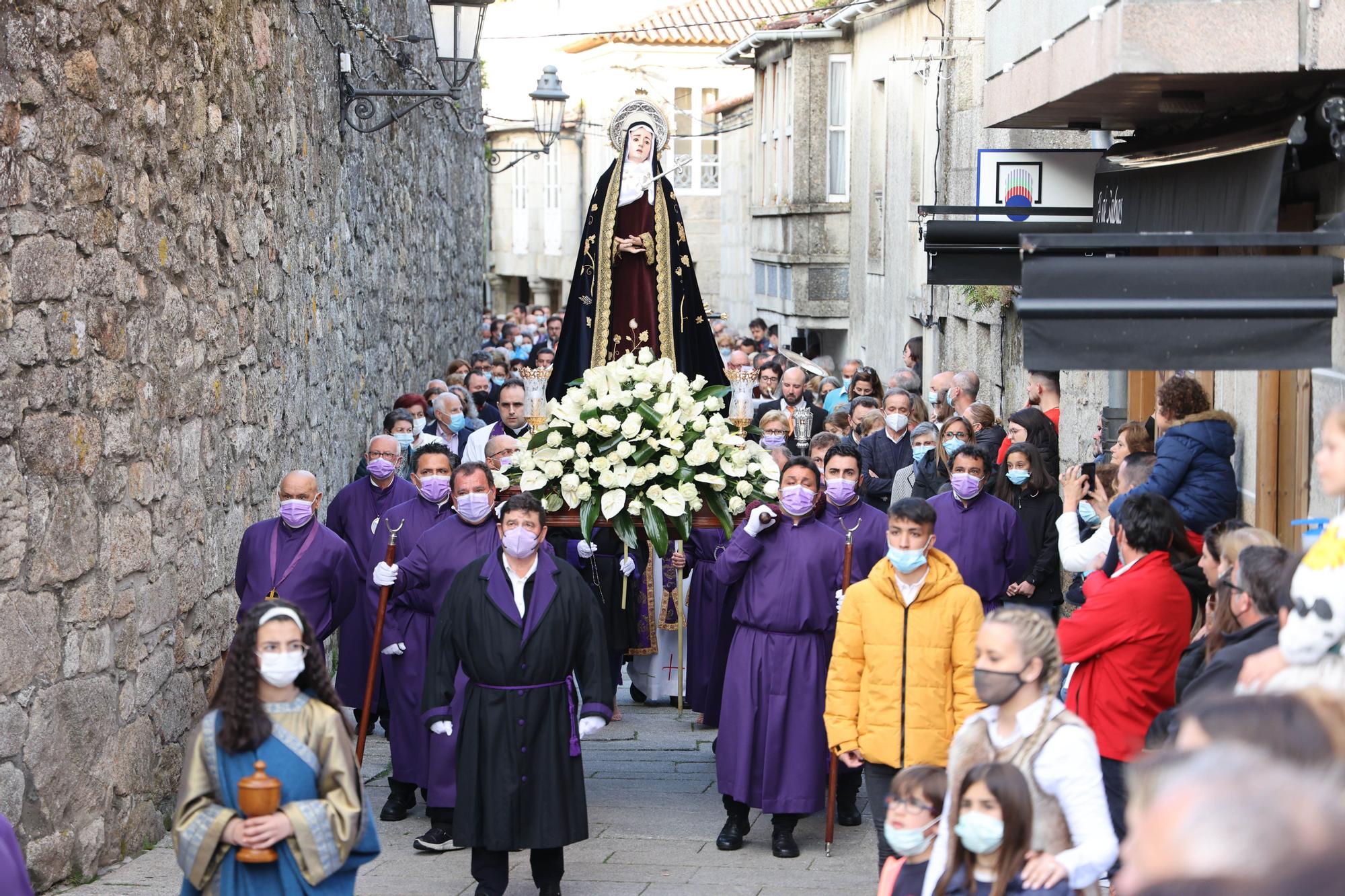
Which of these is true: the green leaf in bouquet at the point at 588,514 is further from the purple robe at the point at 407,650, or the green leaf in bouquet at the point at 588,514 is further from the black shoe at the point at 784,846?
the black shoe at the point at 784,846

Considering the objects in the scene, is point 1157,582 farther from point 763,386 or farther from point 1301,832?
point 763,386

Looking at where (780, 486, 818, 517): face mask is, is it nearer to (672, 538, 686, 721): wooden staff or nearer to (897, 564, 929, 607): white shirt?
(897, 564, 929, 607): white shirt

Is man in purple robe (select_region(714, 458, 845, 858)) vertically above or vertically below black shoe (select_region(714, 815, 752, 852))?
above

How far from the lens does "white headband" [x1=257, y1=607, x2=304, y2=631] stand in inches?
187

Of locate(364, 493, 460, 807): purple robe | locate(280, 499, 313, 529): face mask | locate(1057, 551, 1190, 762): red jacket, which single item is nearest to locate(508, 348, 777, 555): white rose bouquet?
locate(364, 493, 460, 807): purple robe

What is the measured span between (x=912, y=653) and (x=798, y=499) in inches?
51.9

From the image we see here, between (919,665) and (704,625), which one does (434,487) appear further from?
(919,665)

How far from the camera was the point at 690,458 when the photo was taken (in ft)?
25.1

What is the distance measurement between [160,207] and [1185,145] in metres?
4.70

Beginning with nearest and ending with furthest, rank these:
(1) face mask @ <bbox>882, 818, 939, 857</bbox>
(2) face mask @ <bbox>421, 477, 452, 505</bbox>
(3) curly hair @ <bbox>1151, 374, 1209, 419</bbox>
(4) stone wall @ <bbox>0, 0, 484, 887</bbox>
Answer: (1) face mask @ <bbox>882, 818, 939, 857</bbox>, (4) stone wall @ <bbox>0, 0, 484, 887</bbox>, (3) curly hair @ <bbox>1151, 374, 1209, 419</bbox>, (2) face mask @ <bbox>421, 477, 452, 505</bbox>

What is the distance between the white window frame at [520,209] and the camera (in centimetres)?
5159

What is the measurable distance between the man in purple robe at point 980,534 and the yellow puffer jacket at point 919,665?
2.14 meters

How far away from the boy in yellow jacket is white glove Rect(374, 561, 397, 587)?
7.88 feet

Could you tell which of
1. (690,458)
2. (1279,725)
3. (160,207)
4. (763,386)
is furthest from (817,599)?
(763,386)
